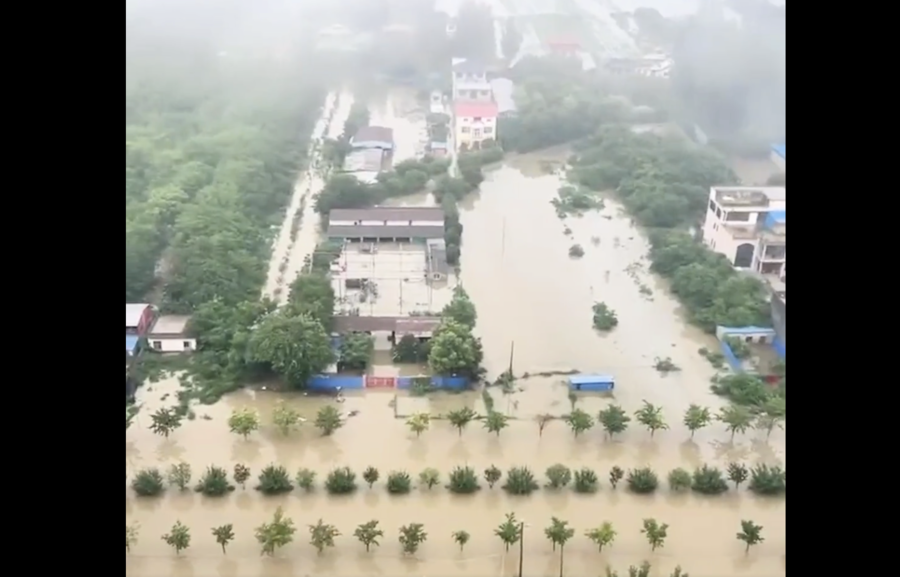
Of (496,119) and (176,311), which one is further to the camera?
(496,119)

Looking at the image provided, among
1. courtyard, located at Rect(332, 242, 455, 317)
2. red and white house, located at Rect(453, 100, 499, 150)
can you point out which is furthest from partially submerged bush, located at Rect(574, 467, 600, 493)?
red and white house, located at Rect(453, 100, 499, 150)

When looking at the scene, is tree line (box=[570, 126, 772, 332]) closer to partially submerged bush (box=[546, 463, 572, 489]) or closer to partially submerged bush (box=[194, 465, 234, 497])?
partially submerged bush (box=[546, 463, 572, 489])

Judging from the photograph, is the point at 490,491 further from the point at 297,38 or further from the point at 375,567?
the point at 297,38

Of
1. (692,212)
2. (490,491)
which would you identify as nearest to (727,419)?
(490,491)

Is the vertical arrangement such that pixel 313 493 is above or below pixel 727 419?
below

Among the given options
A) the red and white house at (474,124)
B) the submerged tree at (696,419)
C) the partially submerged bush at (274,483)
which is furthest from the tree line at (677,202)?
the partially submerged bush at (274,483)
